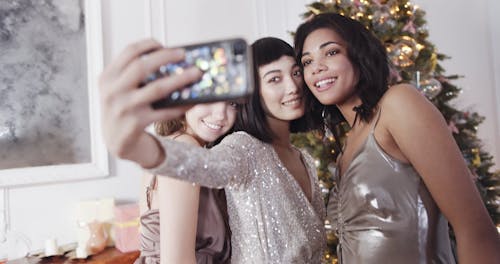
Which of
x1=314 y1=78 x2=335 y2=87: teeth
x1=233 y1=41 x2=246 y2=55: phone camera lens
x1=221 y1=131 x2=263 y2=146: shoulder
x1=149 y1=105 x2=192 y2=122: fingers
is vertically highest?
x1=314 y1=78 x2=335 y2=87: teeth

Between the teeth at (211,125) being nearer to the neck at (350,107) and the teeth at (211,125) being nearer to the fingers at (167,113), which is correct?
the neck at (350,107)

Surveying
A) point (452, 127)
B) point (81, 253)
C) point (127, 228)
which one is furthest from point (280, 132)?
point (452, 127)

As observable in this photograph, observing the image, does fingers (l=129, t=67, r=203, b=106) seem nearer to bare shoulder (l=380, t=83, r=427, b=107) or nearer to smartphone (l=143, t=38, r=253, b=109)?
smartphone (l=143, t=38, r=253, b=109)

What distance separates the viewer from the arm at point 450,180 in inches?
40.7

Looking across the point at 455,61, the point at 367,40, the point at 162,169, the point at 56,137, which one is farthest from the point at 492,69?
the point at 162,169

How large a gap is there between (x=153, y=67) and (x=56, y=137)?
234 centimetres

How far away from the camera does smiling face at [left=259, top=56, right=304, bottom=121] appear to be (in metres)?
1.32

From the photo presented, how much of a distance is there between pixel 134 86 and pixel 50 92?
231 cm

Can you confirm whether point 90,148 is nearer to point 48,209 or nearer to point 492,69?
point 48,209

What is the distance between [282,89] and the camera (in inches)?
52.5

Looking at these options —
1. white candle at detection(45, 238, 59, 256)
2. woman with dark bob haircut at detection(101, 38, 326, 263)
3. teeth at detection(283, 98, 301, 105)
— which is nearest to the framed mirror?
white candle at detection(45, 238, 59, 256)

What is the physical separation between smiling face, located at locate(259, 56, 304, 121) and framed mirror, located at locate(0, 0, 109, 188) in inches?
70.6

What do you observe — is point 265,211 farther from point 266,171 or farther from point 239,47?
point 239,47

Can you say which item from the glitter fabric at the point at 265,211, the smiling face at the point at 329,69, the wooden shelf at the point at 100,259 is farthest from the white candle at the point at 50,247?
the smiling face at the point at 329,69
